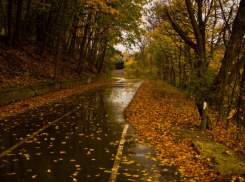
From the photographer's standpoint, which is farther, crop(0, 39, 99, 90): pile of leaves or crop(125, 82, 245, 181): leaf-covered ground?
crop(0, 39, 99, 90): pile of leaves

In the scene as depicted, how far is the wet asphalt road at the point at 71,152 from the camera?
4406mm

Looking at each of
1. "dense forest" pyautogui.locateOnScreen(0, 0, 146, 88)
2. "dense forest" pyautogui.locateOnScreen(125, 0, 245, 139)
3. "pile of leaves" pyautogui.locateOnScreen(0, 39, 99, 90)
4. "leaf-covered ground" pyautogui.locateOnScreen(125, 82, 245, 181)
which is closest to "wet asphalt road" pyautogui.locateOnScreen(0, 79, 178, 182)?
"leaf-covered ground" pyautogui.locateOnScreen(125, 82, 245, 181)

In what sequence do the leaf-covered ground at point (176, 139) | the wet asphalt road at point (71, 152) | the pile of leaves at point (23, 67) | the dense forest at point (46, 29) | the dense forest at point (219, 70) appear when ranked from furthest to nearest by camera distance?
the dense forest at point (46, 29) < the pile of leaves at point (23, 67) < the dense forest at point (219, 70) < the leaf-covered ground at point (176, 139) < the wet asphalt road at point (71, 152)

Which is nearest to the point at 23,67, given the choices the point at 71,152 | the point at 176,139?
the point at 71,152

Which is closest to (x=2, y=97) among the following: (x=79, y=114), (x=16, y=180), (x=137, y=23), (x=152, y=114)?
(x=79, y=114)

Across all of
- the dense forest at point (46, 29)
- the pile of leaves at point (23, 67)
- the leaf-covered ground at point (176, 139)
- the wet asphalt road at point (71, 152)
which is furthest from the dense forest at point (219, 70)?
the pile of leaves at point (23, 67)

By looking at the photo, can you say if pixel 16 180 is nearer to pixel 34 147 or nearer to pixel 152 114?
pixel 34 147

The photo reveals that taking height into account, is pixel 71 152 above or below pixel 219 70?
below

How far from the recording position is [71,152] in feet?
18.4

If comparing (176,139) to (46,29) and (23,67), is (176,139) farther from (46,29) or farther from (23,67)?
(46,29)

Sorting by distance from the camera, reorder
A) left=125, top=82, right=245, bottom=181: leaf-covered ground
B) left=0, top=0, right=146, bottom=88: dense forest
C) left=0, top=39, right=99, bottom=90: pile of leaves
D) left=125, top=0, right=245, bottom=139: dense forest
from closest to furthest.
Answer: left=125, top=82, right=245, bottom=181: leaf-covered ground → left=125, top=0, right=245, bottom=139: dense forest → left=0, top=39, right=99, bottom=90: pile of leaves → left=0, top=0, right=146, bottom=88: dense forest

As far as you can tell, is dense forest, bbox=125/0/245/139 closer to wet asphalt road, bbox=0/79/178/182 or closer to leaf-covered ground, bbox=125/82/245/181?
leaf-covered ground, bbox=125/82/245/181

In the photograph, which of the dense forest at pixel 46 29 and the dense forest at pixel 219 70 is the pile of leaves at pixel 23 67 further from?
the dense forest at pixel 219 70

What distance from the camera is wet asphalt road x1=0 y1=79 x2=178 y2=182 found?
441cm
